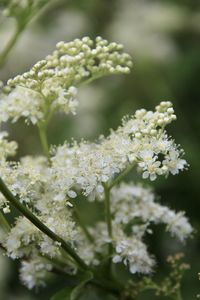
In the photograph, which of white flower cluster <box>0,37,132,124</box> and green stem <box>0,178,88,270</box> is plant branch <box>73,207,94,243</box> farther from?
white flower cluster <box>0,37,132,124</box>

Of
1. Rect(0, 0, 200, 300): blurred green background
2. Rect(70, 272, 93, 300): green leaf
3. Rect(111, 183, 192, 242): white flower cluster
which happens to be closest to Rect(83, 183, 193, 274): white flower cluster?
Rect(111, 183, 192, 242): white flower cluster

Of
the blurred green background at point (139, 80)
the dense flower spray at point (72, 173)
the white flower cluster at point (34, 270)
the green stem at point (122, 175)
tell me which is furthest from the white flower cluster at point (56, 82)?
the blurred green background at point (139, 80)

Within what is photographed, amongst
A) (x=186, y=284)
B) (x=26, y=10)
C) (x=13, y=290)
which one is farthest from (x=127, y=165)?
(x=13, y=290)

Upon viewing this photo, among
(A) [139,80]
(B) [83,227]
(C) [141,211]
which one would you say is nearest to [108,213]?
(B) [83,227]

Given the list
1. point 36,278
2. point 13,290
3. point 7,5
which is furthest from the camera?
point 13,290

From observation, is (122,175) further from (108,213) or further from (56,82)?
(56,82)

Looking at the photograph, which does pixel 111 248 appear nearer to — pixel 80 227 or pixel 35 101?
pixel 80 227

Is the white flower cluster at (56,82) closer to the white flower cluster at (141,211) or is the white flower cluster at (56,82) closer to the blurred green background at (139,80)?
the white flower cluster at (141,211)
